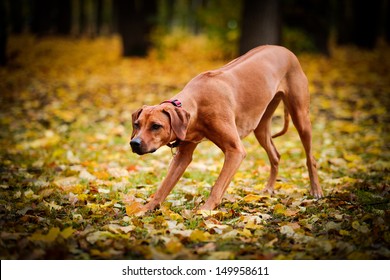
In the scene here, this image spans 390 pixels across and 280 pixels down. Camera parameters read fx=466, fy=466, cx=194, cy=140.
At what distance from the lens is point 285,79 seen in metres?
5.51

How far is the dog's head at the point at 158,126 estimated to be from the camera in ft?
13.5

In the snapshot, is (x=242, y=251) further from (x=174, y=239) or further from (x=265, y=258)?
(x=174, y=239)

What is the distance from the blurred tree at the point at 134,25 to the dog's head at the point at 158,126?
1384cm

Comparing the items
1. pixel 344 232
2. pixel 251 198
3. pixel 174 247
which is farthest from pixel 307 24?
pixel 174 247

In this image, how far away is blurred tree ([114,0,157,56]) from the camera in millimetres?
17672

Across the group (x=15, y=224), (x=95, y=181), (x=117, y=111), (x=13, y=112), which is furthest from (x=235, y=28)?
(x=15, y=224)

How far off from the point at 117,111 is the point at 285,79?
19.2 ft

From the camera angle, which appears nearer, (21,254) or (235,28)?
(21,254)

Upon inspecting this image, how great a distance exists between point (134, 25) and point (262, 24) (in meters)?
7.04

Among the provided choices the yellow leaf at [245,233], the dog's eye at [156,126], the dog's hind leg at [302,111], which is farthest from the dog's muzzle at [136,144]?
the dog's hind leg at [302,111]

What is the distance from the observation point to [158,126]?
4.15 m

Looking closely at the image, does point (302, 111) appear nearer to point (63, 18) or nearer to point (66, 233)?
point (66, 233)

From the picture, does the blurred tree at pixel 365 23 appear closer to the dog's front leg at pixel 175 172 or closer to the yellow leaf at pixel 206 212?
the dog's front leg at pixel 175 172

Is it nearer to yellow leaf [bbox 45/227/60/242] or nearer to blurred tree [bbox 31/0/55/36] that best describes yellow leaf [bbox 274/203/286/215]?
yellow leaf [bbox 45/227/60/242]
